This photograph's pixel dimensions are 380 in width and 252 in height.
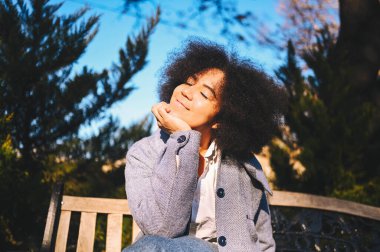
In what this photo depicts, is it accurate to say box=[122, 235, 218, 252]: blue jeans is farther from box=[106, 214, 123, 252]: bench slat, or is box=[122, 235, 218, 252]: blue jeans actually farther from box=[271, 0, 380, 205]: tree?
box=[271, 0, 380, 205]: tree

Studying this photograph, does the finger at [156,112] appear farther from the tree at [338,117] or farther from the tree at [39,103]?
the tree at [338,117]

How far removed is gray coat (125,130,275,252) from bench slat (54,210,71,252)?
0.80 metres

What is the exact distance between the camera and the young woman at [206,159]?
1788 millimetres

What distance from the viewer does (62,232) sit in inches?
100

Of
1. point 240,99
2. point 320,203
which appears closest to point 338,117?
point 320,203

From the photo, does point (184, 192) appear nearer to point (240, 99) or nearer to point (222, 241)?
point (222, 241)

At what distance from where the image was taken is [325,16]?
31.2 ft

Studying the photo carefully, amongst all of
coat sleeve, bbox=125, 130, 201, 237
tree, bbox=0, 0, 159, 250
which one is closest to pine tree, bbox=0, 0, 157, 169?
tree, bbox=0, 0, 159, 250

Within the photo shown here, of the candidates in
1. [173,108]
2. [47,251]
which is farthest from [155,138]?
[47,251]

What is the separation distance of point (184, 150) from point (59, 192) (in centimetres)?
98

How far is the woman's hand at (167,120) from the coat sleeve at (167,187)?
72mm

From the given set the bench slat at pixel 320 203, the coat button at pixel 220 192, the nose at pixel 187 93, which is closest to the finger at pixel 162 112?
the nose at pixel 187 93

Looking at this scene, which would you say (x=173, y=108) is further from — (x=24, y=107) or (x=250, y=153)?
(x=24, y=107)

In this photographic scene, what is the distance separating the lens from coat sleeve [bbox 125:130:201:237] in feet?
5.76
